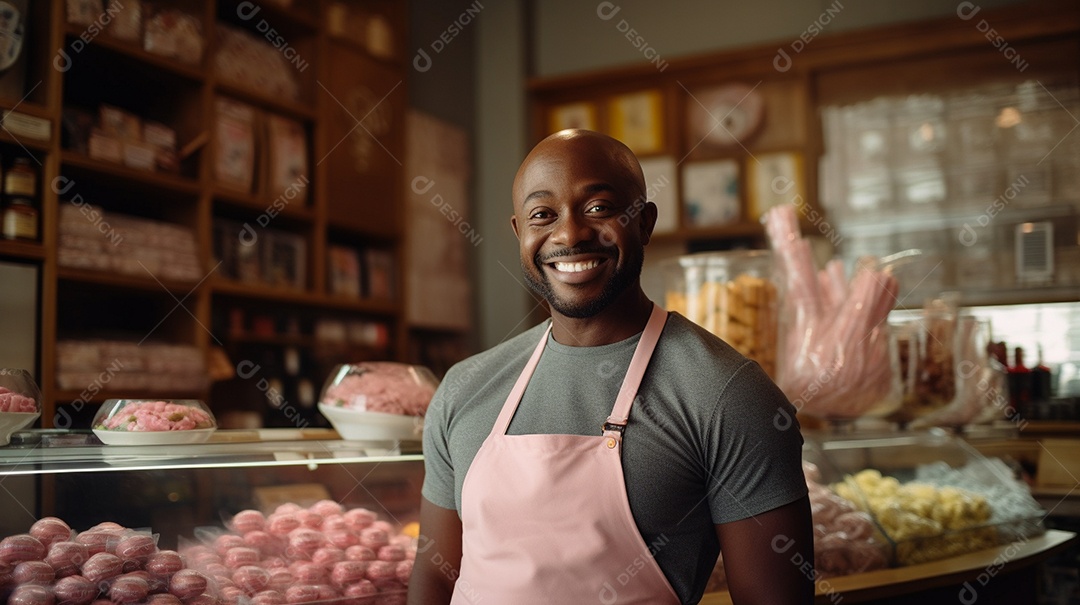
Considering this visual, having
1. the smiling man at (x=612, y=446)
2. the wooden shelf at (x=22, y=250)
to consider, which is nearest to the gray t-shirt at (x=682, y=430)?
the smiling man at (x=612, y=446)

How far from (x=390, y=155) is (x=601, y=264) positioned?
3838mm

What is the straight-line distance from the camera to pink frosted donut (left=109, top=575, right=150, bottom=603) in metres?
1.48

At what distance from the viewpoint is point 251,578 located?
1666 millimetres

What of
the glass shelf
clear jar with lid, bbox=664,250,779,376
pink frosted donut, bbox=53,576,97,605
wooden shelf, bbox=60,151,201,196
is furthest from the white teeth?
wooden shelf, bbox=60,151,201,196

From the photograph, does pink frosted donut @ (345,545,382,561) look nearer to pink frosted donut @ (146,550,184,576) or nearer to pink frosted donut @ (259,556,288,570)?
pink frosted donut @ (259,556,288,570)

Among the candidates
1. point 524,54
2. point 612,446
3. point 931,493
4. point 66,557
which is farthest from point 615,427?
point 524,54

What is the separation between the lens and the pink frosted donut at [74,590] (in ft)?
4.74

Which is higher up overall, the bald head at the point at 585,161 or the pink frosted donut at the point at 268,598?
the bald head at the point at 585,161

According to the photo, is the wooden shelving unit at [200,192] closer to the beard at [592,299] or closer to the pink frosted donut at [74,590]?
the pink frosted donut at [74,590]

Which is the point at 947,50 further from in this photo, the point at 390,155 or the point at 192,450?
the point at 192,450

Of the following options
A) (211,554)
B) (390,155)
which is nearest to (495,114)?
(390,155)

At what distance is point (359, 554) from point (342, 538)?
0.06 m

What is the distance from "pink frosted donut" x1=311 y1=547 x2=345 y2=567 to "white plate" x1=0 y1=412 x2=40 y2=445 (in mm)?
548

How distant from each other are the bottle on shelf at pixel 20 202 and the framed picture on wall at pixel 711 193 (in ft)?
10.6
